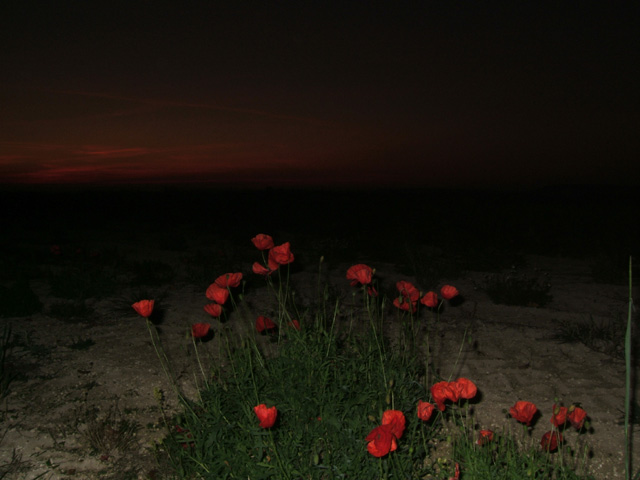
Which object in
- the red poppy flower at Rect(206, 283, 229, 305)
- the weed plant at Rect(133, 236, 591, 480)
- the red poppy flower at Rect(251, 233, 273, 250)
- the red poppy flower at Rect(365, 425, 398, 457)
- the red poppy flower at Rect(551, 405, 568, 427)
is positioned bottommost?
the weed plant at Rect(133, 236, 591, 480)

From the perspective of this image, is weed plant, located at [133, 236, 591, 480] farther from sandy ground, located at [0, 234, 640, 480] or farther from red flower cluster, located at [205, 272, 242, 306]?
sandy ground, located at [0, 234, 640, 480]

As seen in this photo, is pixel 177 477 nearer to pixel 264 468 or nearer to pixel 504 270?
pixel 264 468

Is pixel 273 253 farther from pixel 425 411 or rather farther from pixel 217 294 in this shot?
pixel 425 411

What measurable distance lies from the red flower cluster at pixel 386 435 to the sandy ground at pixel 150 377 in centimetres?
80

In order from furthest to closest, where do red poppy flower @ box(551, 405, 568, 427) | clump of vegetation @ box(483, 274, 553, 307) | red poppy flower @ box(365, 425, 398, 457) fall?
clump of vegetation @ box(483, 274, 553, 307) < red poppy flower @ box(551, 405, 568, 427) < red poppy flower @ box(365, 425, 398, 457)

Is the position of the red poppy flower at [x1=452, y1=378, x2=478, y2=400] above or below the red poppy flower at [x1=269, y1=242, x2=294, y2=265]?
below

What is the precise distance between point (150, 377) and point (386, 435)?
2.14 m

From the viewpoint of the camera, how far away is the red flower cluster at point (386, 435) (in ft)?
4.18

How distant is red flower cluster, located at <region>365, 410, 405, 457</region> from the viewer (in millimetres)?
1274

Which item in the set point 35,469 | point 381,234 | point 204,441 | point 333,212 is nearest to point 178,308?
point 35,469

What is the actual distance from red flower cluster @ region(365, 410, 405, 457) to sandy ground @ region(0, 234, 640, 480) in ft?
2.61

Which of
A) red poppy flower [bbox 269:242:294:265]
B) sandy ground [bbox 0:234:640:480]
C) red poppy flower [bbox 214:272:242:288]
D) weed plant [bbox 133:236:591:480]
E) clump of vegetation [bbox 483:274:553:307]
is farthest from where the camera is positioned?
clump of vegetation [bbox 483:274:553:307]

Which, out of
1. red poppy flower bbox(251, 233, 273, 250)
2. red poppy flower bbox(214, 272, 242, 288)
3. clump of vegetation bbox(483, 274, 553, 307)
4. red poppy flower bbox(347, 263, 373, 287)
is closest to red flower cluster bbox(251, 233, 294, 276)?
red poppy flower bbox(251, 233, 273, 250)

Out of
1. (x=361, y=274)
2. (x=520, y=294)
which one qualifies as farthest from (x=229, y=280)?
(x=520, y=294)
